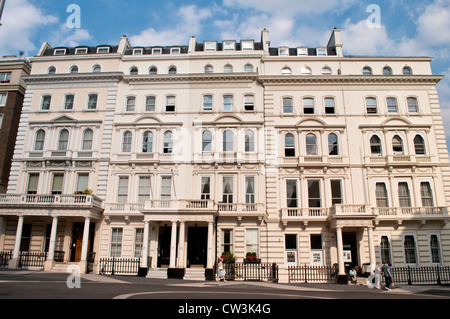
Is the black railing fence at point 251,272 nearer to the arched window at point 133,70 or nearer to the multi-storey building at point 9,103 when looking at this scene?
the arched window at point 133,70

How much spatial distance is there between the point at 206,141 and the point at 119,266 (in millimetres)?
11943

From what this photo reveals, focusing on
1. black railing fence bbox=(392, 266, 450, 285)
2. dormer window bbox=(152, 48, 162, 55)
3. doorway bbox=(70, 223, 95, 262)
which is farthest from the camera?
dormer window bbox=(152, 48, 162, 55)

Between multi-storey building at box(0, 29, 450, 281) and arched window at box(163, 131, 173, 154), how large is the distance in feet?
0.30

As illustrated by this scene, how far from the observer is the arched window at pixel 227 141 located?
2892 cm

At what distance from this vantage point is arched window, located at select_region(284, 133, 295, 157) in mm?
28469

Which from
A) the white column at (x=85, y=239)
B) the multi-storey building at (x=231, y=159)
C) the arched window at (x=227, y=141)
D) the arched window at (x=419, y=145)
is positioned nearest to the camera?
the white column at (x=85, y=239)

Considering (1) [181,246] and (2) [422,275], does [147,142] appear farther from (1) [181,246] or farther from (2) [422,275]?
(2) [422,275]

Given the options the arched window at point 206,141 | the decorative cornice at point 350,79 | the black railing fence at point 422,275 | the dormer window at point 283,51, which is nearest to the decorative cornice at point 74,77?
the arched window at point 206,141

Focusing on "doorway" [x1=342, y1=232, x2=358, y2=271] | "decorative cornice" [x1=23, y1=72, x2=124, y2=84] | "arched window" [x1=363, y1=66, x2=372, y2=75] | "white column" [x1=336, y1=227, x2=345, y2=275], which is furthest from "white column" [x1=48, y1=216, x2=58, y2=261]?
"arched window" [x1=363, y1=66, x2=372, y2=75]

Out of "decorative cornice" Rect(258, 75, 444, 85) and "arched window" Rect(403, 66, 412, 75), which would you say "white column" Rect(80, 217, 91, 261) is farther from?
"arched window" Rect(403, 66, 412, 75)

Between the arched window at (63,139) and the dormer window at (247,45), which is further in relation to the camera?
the dormer window at (247,45)

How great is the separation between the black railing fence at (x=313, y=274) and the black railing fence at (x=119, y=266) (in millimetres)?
11266

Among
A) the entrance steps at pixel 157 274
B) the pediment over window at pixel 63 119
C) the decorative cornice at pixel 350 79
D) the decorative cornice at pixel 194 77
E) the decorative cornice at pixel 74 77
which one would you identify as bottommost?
the entrance steps at pixel 157 274

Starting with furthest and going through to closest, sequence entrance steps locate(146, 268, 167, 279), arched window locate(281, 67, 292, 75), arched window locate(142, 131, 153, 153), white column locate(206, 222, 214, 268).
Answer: arched window locate(281, 67, 292, 75) → arched window locate(142, 131, 153, 153) → entrance steps locate(146, 268, 167, 279) → white column locate(206, 222, 214, 268)
